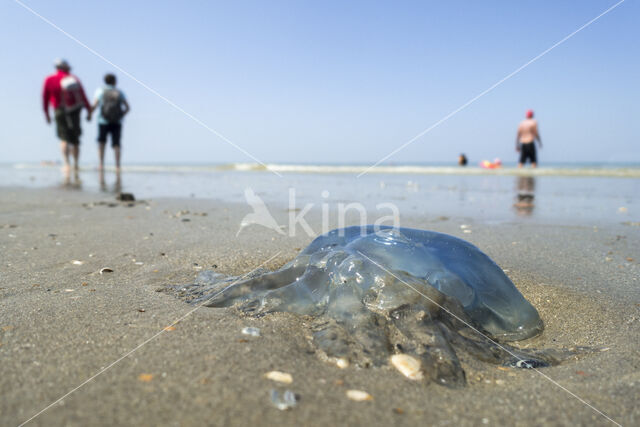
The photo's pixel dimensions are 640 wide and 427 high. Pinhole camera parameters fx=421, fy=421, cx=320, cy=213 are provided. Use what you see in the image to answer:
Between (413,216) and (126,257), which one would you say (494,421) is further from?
(413,216)


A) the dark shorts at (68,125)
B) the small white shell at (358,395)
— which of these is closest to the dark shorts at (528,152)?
the dark shorts at (68,125)

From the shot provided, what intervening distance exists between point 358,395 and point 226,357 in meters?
0.38

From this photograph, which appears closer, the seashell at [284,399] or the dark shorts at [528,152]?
the seashell at [284,399]

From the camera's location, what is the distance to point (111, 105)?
837 cm

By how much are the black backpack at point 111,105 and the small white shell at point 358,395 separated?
8796 millimetres

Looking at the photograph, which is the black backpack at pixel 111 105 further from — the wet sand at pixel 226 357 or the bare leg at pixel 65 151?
the wet sand at pixel 226 357

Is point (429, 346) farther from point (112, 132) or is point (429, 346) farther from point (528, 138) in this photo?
point (528, 138)

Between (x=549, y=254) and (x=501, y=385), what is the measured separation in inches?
71.8

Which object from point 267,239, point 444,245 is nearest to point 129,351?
point 444,245

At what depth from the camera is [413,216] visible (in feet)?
14.2

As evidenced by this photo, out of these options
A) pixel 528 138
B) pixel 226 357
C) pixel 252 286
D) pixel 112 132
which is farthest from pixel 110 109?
pixel 528 138

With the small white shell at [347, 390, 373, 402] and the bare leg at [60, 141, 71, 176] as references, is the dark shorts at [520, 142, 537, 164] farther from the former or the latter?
the small white shell at [347, 390, 373, 402]

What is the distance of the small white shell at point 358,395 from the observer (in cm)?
103

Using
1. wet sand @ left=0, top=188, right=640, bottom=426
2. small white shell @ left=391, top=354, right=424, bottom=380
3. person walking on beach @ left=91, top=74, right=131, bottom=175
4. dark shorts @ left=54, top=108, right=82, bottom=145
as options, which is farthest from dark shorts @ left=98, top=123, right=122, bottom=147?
small white shell @ left=391, top=354, right=424, bottom=380
